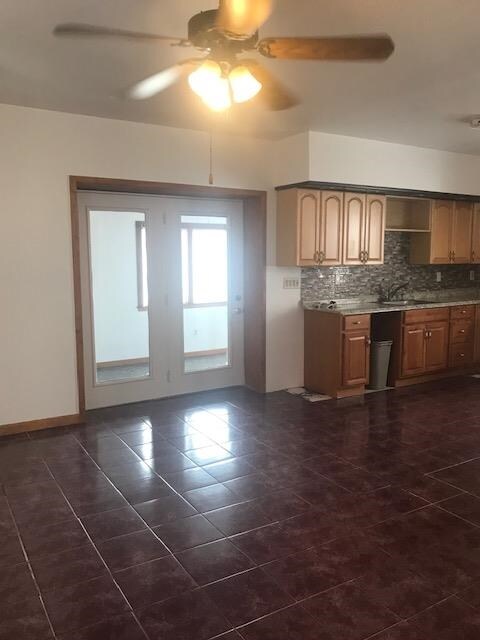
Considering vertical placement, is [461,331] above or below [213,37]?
below

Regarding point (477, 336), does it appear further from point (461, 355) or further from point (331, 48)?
point (331, 48)

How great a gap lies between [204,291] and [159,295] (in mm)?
522

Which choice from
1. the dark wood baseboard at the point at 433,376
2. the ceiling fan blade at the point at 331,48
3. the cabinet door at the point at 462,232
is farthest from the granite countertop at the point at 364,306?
the ceiling fan blade at the point at 331,48

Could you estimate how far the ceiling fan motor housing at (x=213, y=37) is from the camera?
203cm

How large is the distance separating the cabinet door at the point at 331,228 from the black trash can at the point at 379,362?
1.03 meters

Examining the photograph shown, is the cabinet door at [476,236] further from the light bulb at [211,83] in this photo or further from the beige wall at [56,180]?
the light bulb at [211,83]

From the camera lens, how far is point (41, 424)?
4453mm

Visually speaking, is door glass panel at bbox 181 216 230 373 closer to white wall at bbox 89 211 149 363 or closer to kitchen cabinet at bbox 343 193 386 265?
white wall at bbox 89 211 149 363

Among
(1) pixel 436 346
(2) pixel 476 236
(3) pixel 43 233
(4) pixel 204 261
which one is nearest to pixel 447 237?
(2) pixel 476 236

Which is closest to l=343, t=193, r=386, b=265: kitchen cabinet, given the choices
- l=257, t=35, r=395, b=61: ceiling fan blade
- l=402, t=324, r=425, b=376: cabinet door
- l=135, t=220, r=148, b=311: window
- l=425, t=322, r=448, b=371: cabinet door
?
l=402, t=324, r=425, b=376: cabinet door

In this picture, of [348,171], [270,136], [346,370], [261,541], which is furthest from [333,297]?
[261,541]

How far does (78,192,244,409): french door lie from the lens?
492 cm

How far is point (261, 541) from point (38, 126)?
3.50 metres

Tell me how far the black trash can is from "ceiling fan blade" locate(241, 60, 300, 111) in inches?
125
